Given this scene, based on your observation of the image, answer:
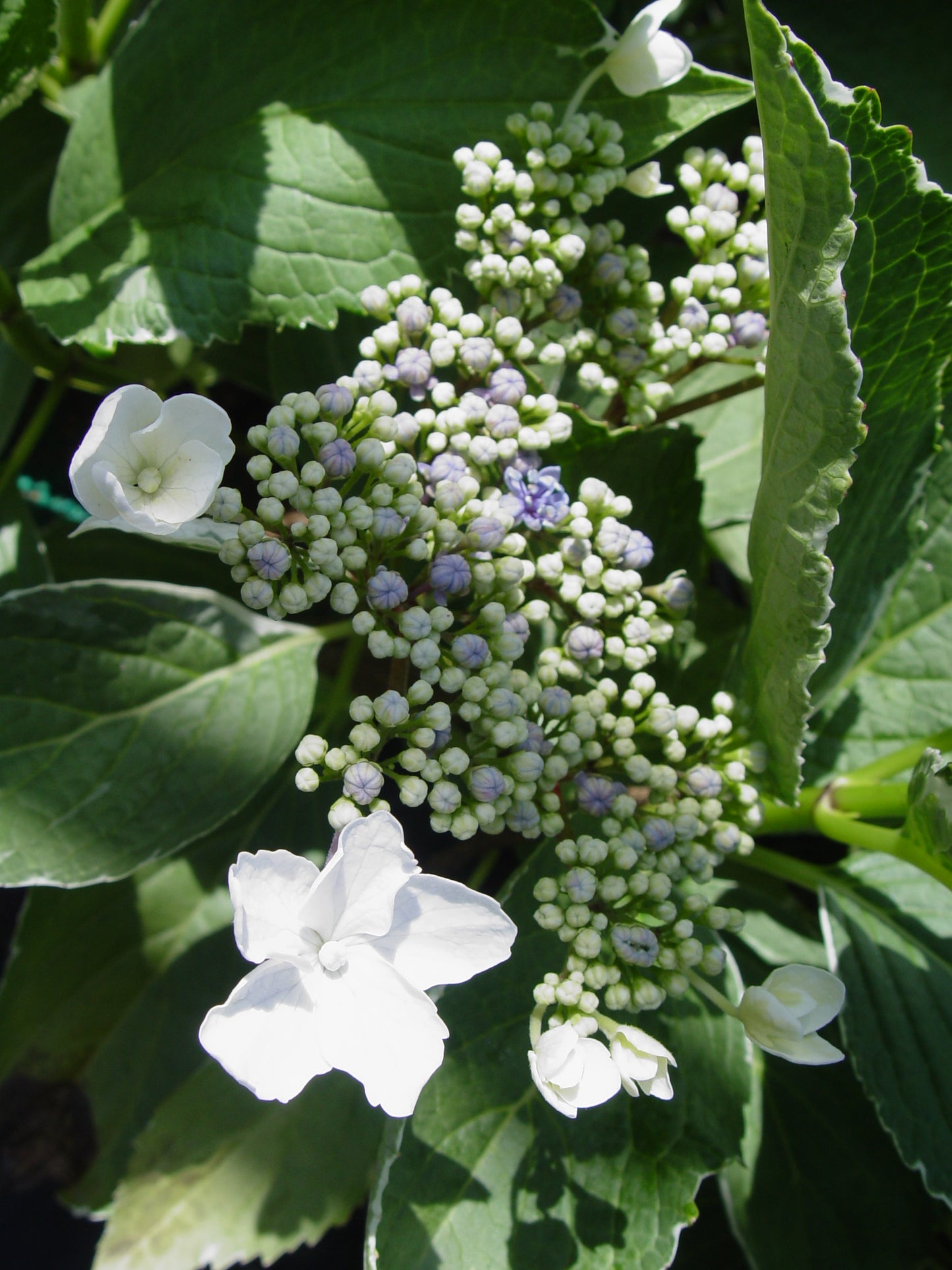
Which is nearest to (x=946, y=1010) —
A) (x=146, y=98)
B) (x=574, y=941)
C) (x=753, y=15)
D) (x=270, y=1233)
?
(x=574, y=941)

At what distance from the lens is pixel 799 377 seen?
844 mm

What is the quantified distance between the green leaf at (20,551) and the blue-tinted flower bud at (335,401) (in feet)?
2.10

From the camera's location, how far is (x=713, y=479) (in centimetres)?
159

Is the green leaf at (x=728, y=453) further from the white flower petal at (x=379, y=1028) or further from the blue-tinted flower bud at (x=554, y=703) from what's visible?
the white flower petal at (x=379, y=1028)

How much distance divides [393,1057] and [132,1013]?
0.90 metres

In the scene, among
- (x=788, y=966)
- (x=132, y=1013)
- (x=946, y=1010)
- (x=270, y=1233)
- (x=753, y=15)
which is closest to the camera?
(x=753, y=15)

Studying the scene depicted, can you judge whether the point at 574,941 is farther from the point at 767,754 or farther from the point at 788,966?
the point at 767,754

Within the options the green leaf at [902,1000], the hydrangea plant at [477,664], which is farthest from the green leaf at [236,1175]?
the green leaf at [902,1000]

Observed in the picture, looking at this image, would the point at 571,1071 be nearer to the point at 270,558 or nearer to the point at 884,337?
the point at 270,558

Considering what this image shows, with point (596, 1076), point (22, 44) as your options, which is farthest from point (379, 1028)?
point (22, 44)

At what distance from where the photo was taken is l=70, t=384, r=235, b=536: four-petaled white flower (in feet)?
2.57

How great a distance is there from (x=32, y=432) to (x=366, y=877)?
105 centimetres

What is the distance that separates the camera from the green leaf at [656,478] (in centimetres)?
116

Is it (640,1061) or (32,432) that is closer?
(640,1061)
